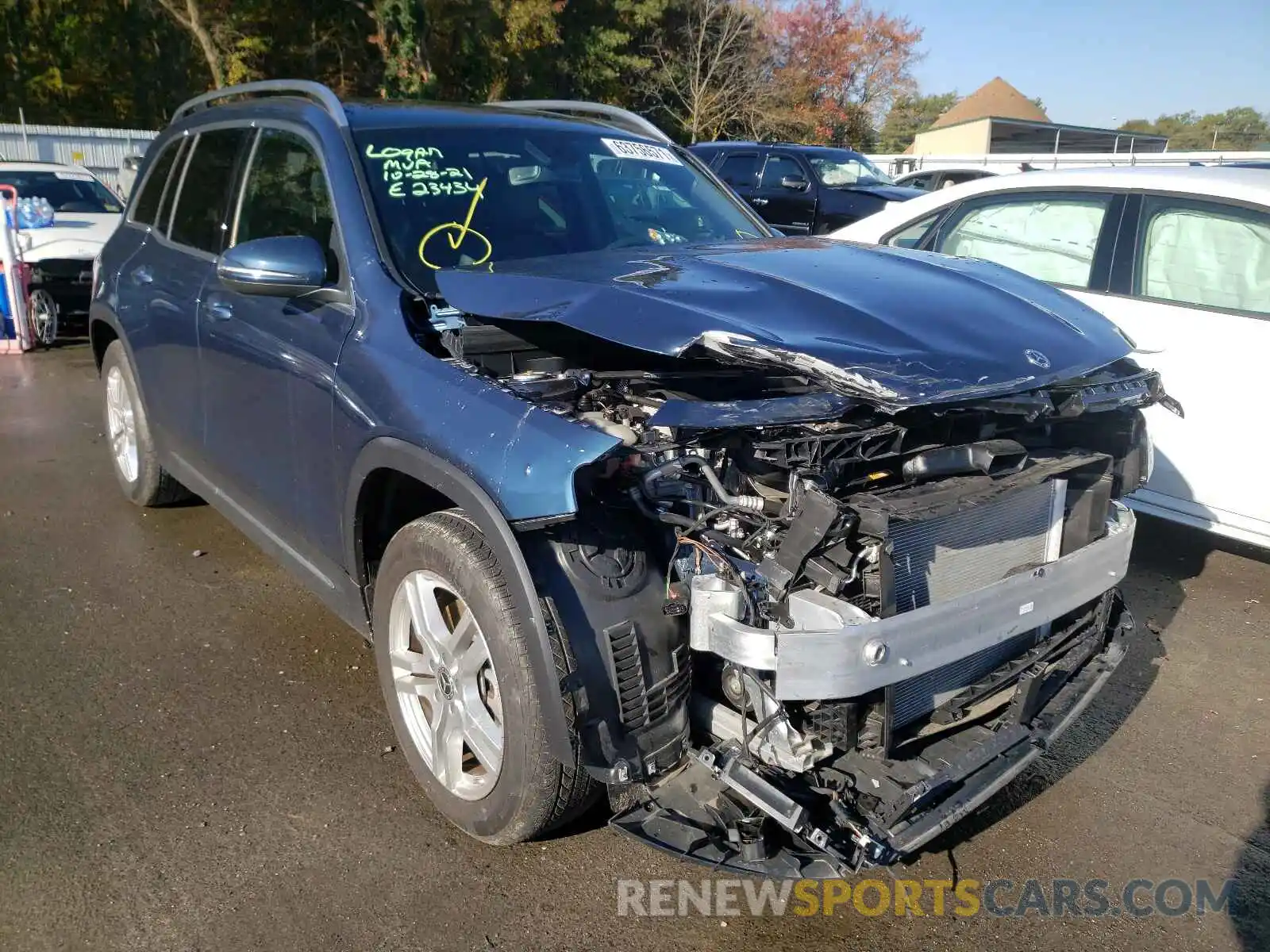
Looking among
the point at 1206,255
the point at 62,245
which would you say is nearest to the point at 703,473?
the point at 1206,255

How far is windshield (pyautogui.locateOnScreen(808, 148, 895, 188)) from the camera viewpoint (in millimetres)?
13625

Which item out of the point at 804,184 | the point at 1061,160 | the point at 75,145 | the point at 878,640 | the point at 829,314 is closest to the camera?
the point at 878,640

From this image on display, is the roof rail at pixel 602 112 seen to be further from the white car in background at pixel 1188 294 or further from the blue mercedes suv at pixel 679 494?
the white car in background at pixel 1188 294

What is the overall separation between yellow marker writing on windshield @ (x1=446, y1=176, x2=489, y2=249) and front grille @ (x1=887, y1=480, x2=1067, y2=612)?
1812 mm

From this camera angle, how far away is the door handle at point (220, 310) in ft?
12.5

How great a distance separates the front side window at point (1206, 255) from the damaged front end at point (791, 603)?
2.32 meters

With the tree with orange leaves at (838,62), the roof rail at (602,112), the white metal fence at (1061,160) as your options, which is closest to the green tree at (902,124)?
the tree with orange leaves at (838,62)

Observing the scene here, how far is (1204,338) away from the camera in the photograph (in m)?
4.46

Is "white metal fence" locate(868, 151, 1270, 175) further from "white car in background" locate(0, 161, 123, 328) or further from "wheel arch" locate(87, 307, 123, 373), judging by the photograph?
"wheel arch" locate(87, 307, 123, 373)

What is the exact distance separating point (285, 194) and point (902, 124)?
164 ft

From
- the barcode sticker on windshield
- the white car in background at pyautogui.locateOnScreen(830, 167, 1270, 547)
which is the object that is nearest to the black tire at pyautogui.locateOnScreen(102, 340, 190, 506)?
the barcode sticker on windshield

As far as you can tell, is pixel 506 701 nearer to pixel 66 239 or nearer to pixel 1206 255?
pixel 1206 255

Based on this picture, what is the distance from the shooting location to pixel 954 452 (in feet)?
8.52

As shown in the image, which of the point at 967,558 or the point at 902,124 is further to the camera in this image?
the point at 902,124
